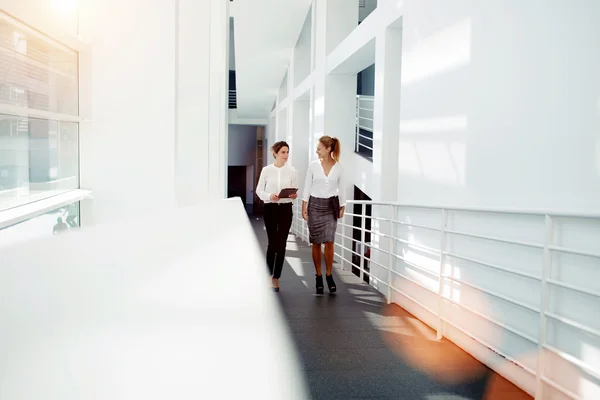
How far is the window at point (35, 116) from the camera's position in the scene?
1290 mm

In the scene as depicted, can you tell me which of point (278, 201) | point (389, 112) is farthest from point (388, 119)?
point (278, 201)

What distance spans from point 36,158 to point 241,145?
20.0 metres

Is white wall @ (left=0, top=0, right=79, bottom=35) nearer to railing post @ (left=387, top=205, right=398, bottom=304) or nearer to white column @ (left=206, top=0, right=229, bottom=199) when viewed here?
white column @ (left=206, top=0, right=229, bottom=199)

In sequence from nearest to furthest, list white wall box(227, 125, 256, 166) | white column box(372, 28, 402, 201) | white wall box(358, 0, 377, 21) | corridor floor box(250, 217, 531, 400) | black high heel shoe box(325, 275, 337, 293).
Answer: corridor floor box(250, 217, 531, 400)
black high heel shoe box(325, 275, 337, 293)
white column box(372, 28, 402, 201)
white wall box(358, 0, 377, 21)
white wall box(227, 125, 256, 166)

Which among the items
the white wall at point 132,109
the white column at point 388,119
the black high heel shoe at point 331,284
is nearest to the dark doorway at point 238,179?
the white column at point 388,119

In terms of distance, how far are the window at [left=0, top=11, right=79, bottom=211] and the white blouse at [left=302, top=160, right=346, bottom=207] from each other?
267 cm

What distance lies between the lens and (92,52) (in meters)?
1.41

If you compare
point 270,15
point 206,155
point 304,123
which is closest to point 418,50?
point 206,155

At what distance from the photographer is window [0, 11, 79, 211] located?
1.29m

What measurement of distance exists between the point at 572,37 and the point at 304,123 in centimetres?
880

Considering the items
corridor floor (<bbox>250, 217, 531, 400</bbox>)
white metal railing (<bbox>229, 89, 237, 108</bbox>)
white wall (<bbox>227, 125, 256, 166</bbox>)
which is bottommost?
corridor floor (<bbox>250, 217, 531, 400</bbox>)

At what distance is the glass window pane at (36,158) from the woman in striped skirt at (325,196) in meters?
2.66

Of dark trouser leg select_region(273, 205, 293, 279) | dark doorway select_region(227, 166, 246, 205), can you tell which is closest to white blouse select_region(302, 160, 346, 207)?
dark trouser leg select_region(273, 205, 293, 279)

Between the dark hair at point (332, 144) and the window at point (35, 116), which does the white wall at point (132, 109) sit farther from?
the dark hair at point (332, 144)
